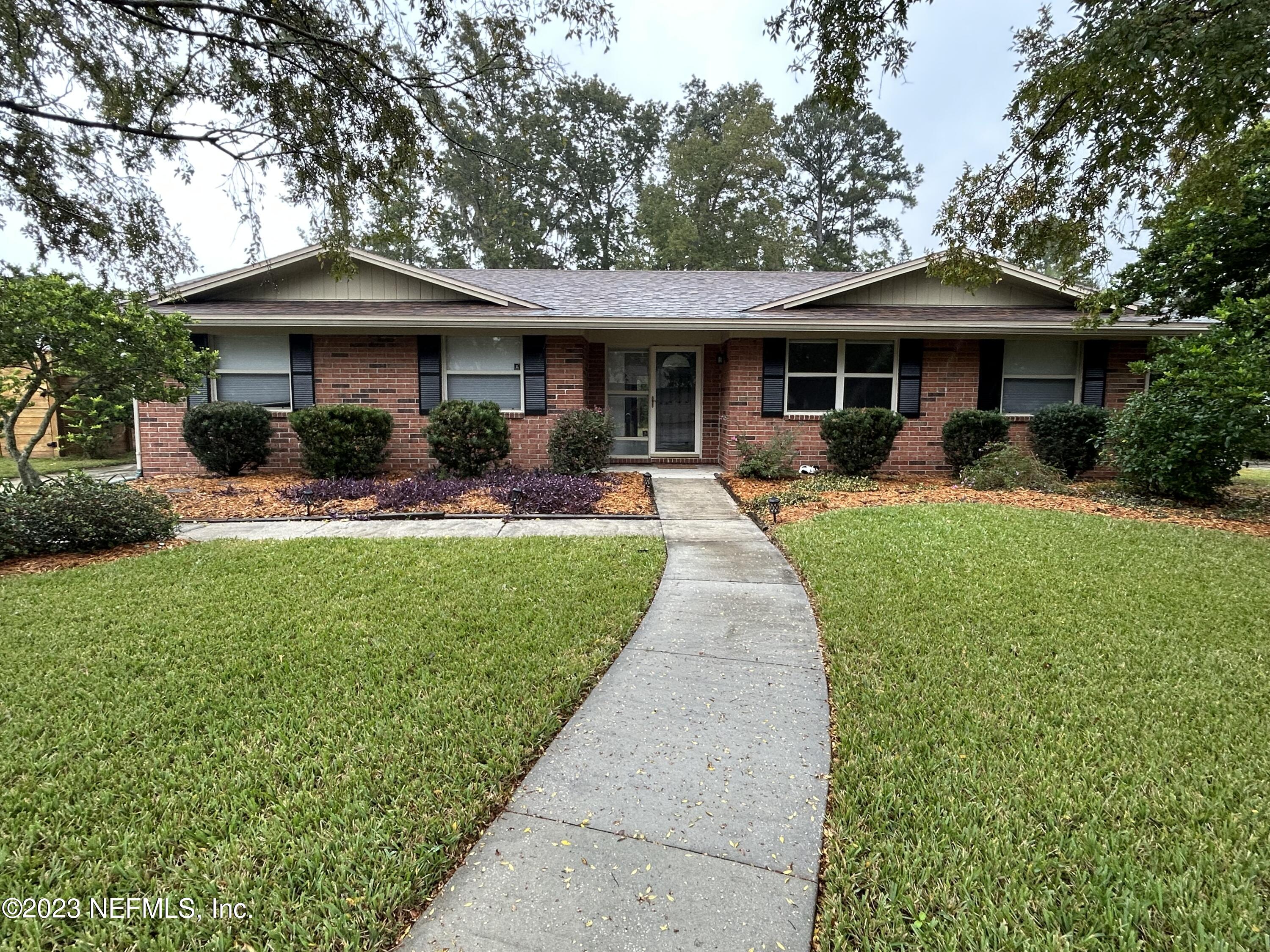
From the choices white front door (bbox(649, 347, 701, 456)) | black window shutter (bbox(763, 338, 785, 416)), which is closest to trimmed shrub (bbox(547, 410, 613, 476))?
white front door (bbox(649, 347, 701, 456))

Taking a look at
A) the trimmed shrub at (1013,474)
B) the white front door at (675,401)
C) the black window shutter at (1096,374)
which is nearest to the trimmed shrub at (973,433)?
the trimmed shrub at (1013,474)

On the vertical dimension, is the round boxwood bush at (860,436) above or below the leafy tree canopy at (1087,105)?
below

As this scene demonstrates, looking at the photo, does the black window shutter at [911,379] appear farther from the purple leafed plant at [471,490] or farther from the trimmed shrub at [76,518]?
the trimmed shrub at [76,518]

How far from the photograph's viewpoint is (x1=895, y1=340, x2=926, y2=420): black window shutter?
33.0 ft

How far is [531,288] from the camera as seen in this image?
39.7 feet

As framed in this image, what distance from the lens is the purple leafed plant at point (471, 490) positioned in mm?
7320

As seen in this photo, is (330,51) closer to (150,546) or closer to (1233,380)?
(150,546)

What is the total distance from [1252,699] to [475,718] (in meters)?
3.55

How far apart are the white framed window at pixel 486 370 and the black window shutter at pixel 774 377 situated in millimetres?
3974

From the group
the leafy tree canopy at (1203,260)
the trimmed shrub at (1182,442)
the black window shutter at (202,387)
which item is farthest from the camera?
the black window shutter at (202,387)

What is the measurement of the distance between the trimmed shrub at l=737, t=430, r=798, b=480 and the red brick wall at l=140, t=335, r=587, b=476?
2.85 m

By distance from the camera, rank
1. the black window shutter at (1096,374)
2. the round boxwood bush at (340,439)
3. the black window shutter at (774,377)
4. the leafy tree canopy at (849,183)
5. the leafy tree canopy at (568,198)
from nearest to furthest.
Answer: the round boxwood bush at (340,439)
the black window shutter at (1096,374)
the black window shutter at (774,377)
the leafy tree canopy at (568,198)
the leafy tree canopy at (849,183)

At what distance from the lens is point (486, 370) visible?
10156 millimetres

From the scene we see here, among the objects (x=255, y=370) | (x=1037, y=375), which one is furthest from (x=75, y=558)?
(x=1037, y=375)
